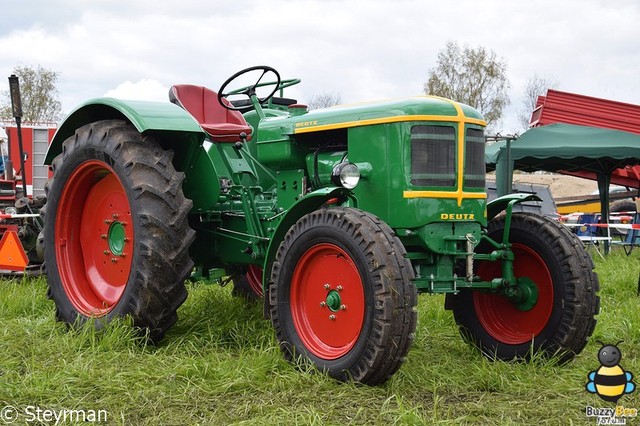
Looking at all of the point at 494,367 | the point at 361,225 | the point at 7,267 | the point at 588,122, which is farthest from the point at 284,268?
the point at 588,122

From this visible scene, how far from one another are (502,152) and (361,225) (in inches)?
305

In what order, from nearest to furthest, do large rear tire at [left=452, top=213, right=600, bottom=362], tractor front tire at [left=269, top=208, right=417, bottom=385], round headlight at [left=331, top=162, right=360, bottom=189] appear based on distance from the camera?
tractor front tire at [left=269, top=208, right=417, bottom=385], round headlight at [left=331, top=162, right=360, bottom=189], large rear tire at [left=452, top=213, right=600, bottom=362]

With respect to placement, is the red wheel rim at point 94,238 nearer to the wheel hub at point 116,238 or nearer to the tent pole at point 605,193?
the wheel hub at point 116,238

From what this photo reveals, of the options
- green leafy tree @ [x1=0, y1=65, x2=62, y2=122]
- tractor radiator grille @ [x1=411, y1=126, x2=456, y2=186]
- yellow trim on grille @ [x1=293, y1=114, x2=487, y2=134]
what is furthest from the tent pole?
green leafy tree @ [x1=0, y1=65, x2=62, y2=122]

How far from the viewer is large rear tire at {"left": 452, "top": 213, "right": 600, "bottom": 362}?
13.3ft

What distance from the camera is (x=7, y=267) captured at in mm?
7094

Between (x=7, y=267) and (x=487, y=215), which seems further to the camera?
(x=7, y=267)

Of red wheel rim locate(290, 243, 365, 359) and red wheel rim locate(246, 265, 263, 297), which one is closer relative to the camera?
red wheel rim locate(290, 243, 365, 359)

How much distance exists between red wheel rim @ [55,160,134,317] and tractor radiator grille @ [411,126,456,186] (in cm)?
186

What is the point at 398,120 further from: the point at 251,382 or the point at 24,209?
the point at 24,209

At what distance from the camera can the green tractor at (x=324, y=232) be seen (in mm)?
3621

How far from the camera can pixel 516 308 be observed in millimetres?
4457

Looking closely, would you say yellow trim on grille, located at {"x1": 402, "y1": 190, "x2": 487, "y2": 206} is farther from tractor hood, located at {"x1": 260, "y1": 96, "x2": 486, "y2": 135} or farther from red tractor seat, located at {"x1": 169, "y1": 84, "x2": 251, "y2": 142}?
red tractor seat, located at {"x1": 169, "y1": 84, "x2": 251, "y2": 142}

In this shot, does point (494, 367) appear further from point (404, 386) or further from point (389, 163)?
→ point (389, 163)
